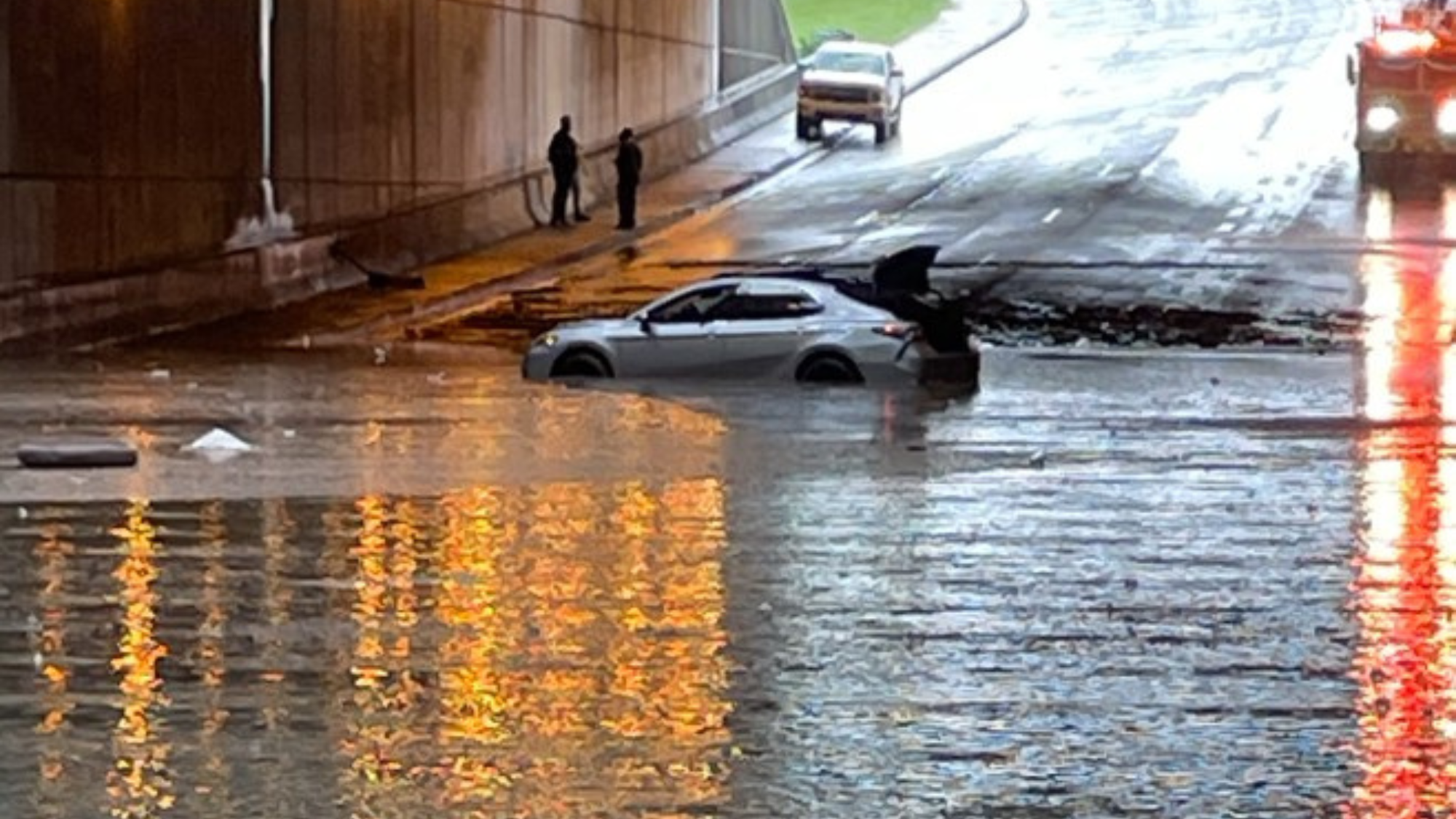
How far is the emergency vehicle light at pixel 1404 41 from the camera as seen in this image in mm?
50250

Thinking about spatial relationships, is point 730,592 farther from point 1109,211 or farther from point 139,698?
point 1109,211

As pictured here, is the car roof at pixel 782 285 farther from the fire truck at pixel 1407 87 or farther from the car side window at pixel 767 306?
the fire truck at pixel 1407 87

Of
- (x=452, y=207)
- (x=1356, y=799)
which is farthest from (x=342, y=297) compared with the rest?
(x=1356, y=799)

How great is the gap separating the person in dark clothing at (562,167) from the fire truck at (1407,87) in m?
14.5

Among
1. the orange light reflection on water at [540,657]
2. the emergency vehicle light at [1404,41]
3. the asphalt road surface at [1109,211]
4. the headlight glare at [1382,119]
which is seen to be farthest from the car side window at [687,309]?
the headlight glare at [1382,119]

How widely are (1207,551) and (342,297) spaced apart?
24.6 metres

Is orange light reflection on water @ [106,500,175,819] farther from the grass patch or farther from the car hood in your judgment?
the grass patch

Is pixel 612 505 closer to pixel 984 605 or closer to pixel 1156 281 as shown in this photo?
pixel 984 605

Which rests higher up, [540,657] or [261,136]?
[261,136]

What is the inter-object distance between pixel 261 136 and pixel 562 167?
9.52 m

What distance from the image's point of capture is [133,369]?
2773 cm

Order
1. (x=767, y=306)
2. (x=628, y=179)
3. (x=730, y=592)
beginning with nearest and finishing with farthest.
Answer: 1. (x=730, y=592)
2. (x=767, y=306)
3. (x=628, y=179)

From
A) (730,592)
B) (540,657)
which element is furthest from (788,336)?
(540,657)

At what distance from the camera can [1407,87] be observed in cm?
5062
